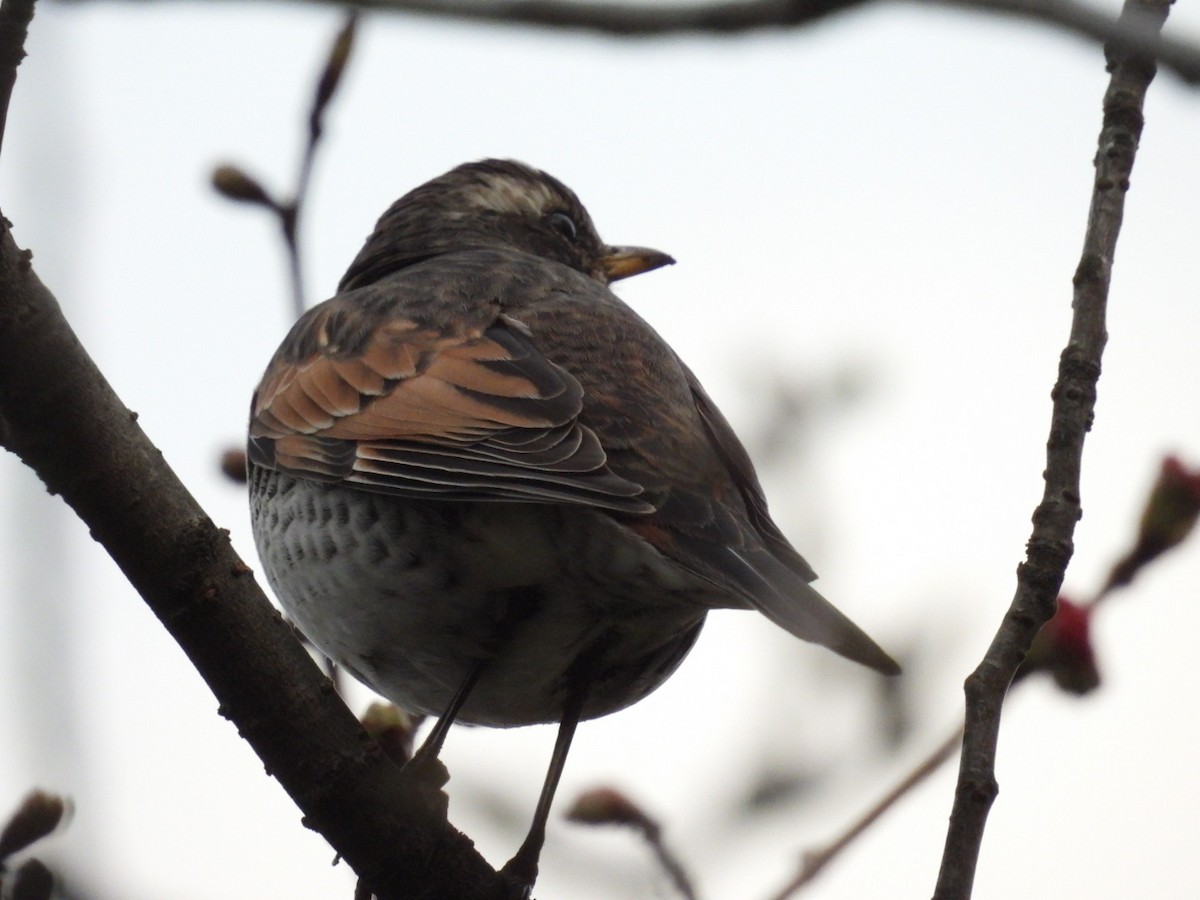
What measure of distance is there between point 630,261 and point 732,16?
5.69 meters

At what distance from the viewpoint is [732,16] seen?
1772mm

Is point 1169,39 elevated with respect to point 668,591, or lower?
lower

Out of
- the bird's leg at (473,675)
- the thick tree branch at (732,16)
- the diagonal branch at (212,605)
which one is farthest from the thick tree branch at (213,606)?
the thick tree branch at (732,16)

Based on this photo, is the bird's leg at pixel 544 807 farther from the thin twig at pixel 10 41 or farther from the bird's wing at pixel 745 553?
the thin twig at pixel 10 41

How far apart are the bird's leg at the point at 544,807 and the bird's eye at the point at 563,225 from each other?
2.97m

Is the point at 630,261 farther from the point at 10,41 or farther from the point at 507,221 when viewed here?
the point at 10,41

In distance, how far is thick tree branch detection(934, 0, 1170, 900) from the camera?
9.57 ft

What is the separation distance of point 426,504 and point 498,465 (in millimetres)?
375

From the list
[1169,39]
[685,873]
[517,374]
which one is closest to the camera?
[1169,39]

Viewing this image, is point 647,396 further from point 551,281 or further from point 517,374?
point 551,281

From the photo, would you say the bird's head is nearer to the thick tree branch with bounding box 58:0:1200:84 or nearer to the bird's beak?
the bird's beak

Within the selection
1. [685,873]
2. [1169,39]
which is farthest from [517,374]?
[1169,39]

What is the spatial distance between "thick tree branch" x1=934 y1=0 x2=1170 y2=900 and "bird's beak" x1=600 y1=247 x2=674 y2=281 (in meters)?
3.78

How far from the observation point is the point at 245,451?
5453 millimetres
